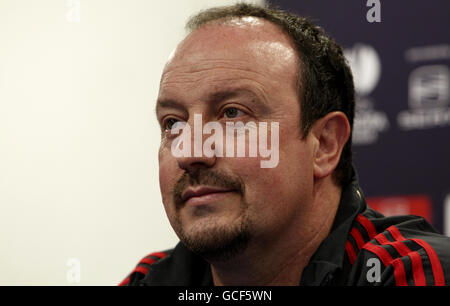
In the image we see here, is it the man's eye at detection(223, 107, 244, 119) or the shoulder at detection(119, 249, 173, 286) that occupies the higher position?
the man's eye at detection(223, 107, 244, 119)

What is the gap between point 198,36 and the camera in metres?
1.23

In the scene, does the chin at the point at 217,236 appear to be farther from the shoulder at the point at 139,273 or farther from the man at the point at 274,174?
the shoulder at the point at 139,273

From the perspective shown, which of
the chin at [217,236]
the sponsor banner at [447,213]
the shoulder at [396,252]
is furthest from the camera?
the sponsor banner at [447,213]

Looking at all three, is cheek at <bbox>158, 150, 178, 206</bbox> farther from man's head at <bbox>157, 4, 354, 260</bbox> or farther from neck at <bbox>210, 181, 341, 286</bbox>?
neck at <bbox>210, 181, 341, 286</bbox>

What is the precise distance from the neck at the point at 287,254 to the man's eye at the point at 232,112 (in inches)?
10.0

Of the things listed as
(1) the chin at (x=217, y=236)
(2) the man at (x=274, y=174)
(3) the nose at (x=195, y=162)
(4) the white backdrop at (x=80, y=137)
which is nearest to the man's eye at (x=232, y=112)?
(2) the man at (x=274, y=174)

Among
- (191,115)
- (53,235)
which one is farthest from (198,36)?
(53,235)

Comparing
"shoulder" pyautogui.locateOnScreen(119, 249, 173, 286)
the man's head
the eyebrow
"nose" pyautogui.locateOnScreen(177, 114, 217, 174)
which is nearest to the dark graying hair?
the man's head

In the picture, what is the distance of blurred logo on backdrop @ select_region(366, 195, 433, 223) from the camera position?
6.42ft

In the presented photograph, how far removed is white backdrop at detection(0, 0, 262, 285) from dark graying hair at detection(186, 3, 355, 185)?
88 centimetres

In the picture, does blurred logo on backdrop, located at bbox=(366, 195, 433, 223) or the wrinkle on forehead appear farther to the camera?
blurred logo on backdrop, located at bbox=(366, 195, 433, 223)

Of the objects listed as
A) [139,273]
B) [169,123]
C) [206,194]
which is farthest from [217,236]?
[139,273]

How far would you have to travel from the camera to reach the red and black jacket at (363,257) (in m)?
0.95
